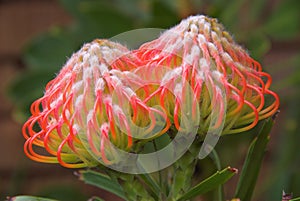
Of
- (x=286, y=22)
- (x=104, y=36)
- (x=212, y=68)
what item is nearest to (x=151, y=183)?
(x=212, y=68)

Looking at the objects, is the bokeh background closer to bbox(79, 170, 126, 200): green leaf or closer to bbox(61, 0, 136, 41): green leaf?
bbox(61, 0, 136, 41): green leaf

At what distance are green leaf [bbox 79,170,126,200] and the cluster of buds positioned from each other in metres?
0.09

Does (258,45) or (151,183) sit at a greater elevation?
(258,45)

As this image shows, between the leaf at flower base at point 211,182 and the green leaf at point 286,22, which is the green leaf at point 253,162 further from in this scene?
the green leaf at point 286,22

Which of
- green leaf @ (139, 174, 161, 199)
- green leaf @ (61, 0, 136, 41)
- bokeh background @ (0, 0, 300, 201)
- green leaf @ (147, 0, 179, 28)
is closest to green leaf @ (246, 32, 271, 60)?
bokeh background @ (0, 0, 300, 201)

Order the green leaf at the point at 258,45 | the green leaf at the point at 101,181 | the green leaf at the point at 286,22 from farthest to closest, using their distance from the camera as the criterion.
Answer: the green leaf at the point at 286,22
the green leaf at the point at 258,45
the green leaf at the point at 101,181

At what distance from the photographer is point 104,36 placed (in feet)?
4.83

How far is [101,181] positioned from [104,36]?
71 cm

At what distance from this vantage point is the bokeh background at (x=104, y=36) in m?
1.39

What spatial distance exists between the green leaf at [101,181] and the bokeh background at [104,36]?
1.11 feet

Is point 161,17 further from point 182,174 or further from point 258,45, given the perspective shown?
point 182,174

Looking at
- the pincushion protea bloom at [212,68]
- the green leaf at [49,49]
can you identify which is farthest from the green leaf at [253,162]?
the green leaf at [49,49]

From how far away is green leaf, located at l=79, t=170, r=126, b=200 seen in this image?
783 millimetres

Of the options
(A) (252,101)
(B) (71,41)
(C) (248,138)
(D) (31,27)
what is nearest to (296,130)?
(C) (248,138)
